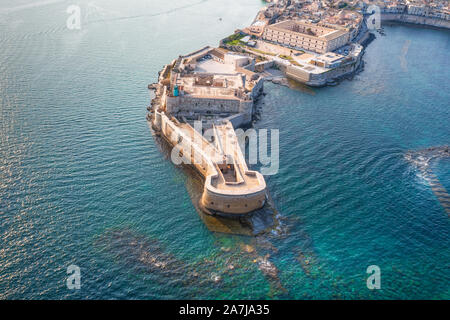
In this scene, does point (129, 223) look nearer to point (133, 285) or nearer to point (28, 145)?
point (133, 285)

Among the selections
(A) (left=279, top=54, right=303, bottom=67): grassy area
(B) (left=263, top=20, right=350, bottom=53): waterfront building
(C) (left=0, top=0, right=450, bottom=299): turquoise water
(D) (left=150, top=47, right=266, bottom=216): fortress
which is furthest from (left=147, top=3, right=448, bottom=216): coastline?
(B) (left=263, top=20, right=350, bottom=53): waterfront building

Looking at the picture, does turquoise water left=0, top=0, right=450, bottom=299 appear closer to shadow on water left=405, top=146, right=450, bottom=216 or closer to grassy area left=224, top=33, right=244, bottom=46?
shadow on water left=405, top=146, right=450, bottom=216

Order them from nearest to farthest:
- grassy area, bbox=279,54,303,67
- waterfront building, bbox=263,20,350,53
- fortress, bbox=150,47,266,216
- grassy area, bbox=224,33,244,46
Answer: fortress, bbox=150,47,266,216 → grassy area, bbox=279,54,303,67 → waterfront building, bbox=263,20,350,53 → grassy area, bbox=224,33,244,46

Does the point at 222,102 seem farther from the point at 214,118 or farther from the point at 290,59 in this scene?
the point at 290,59

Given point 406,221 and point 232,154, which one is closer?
point 406,221

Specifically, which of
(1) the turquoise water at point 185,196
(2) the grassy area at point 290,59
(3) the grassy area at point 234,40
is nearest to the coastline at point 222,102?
(2) the grassy area at point 290,59

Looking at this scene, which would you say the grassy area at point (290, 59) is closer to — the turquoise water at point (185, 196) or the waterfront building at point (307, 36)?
the waterfront building at point (307, 36)
